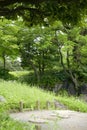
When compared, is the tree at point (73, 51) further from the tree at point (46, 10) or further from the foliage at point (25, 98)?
the tree at point (46, 10)

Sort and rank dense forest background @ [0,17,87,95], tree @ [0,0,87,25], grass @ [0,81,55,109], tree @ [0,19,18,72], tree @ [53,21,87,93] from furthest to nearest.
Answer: tree @ [53,21,87,93] → dense forest background @ [0,17,87,95] → tree @ [0,19,18,72] → grass @ [0,81,55,109] → tree @ [0,0,87,25]

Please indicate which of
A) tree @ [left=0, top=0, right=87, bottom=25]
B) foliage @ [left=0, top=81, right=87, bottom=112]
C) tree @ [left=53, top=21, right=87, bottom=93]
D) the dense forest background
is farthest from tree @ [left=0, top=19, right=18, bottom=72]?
tree @ [left=0, top=0, right=87, bottom=25]

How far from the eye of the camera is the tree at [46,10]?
7974mm

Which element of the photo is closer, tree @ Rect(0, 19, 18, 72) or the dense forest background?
tree @ Rect(0, 19, 18, 72)

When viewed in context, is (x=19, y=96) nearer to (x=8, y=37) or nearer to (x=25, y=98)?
(x=25, y=98)

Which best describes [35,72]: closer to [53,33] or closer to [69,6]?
[53,33]

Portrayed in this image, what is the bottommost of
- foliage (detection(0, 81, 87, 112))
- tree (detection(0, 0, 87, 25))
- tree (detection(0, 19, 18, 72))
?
foliage (detection(0, 81, 87, 112))

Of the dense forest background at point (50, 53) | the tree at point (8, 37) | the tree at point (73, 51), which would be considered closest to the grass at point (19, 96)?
the tree at point (8, 37)

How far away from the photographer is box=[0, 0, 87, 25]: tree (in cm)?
797

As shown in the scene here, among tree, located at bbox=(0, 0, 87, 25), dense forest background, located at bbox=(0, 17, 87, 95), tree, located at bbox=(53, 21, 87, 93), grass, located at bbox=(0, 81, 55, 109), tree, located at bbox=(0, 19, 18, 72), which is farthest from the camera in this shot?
tree, located at bbox=(53, 21, 87, 93)

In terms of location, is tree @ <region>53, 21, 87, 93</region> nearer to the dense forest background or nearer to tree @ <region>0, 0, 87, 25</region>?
the dense forest background

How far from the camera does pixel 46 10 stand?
329 inches

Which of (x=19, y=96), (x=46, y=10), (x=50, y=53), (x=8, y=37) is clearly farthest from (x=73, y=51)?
(x=46, y=10)

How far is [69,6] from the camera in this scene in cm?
805
